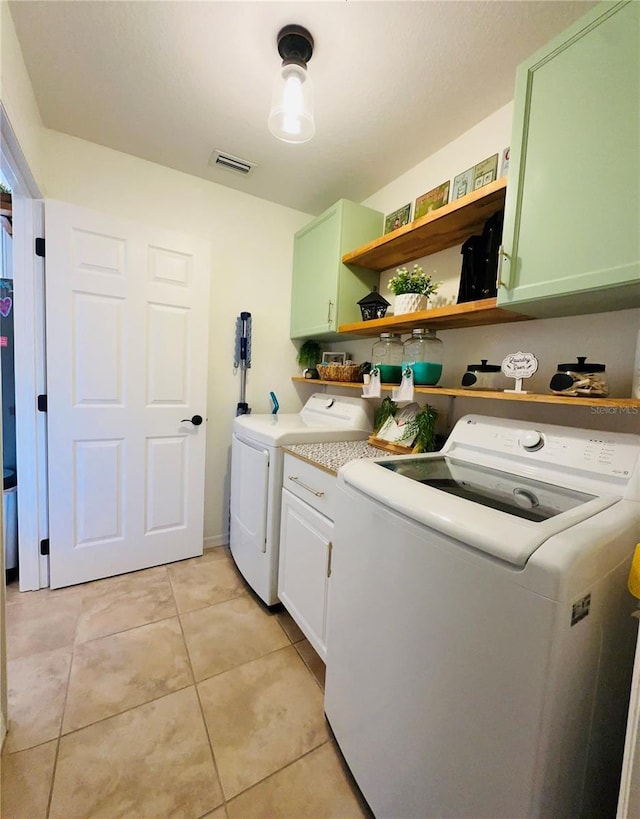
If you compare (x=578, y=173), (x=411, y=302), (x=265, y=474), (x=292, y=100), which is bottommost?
(x=265, y=474)

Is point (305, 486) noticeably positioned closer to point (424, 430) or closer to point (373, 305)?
point (424, 430)

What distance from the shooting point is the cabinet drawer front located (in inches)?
51.2

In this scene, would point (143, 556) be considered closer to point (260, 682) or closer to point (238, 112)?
point (260, 682)

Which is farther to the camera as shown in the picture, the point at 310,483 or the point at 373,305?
the point at 373,305

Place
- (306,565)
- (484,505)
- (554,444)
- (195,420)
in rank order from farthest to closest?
1. (195,420)
2. (306,565)
3. (554,444)
4. (484,505)

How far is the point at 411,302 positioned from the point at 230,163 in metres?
1.41

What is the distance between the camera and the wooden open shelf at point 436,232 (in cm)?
127

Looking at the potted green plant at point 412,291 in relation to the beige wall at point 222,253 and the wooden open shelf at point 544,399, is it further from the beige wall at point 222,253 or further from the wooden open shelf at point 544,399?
the beige wall at point 222,253

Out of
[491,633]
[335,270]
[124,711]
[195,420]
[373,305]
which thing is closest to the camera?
[491,633]

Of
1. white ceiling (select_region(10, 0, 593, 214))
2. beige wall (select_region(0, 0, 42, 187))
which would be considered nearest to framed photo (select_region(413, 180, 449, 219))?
white ceiling (select_region(10, 0, 593, 214))

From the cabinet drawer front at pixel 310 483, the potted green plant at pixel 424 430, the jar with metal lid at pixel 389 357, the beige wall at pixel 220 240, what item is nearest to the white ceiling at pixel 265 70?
the beige wall at pixel 220 240

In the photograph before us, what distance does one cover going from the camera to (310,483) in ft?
4.62

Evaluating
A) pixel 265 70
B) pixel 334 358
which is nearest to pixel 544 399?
pixel 334 358

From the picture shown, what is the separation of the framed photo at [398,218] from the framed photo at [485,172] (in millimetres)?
456
